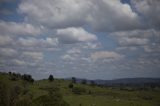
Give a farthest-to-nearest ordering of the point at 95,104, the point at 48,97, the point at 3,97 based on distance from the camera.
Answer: the point at 95,104, the point at 48,97, the point at 3,97

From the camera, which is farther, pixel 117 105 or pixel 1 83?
pixel 117 105

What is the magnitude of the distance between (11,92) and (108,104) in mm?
138734

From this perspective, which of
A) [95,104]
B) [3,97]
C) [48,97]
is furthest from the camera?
[95,104]

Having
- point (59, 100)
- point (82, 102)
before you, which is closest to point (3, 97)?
point (59, 100)

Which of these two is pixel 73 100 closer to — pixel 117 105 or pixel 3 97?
pixel 117 105

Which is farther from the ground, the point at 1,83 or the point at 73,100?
the point at 1,83

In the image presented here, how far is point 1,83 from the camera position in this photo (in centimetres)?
6850

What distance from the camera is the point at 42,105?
6812cm

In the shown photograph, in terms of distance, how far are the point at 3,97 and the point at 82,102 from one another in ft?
448

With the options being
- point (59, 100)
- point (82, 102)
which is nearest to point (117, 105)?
point (82, 102)

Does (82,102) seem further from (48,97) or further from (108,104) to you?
(48,97)

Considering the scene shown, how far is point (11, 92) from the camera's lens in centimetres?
7175

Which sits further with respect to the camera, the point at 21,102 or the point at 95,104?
the point at 95,104

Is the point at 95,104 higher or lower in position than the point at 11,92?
lower
